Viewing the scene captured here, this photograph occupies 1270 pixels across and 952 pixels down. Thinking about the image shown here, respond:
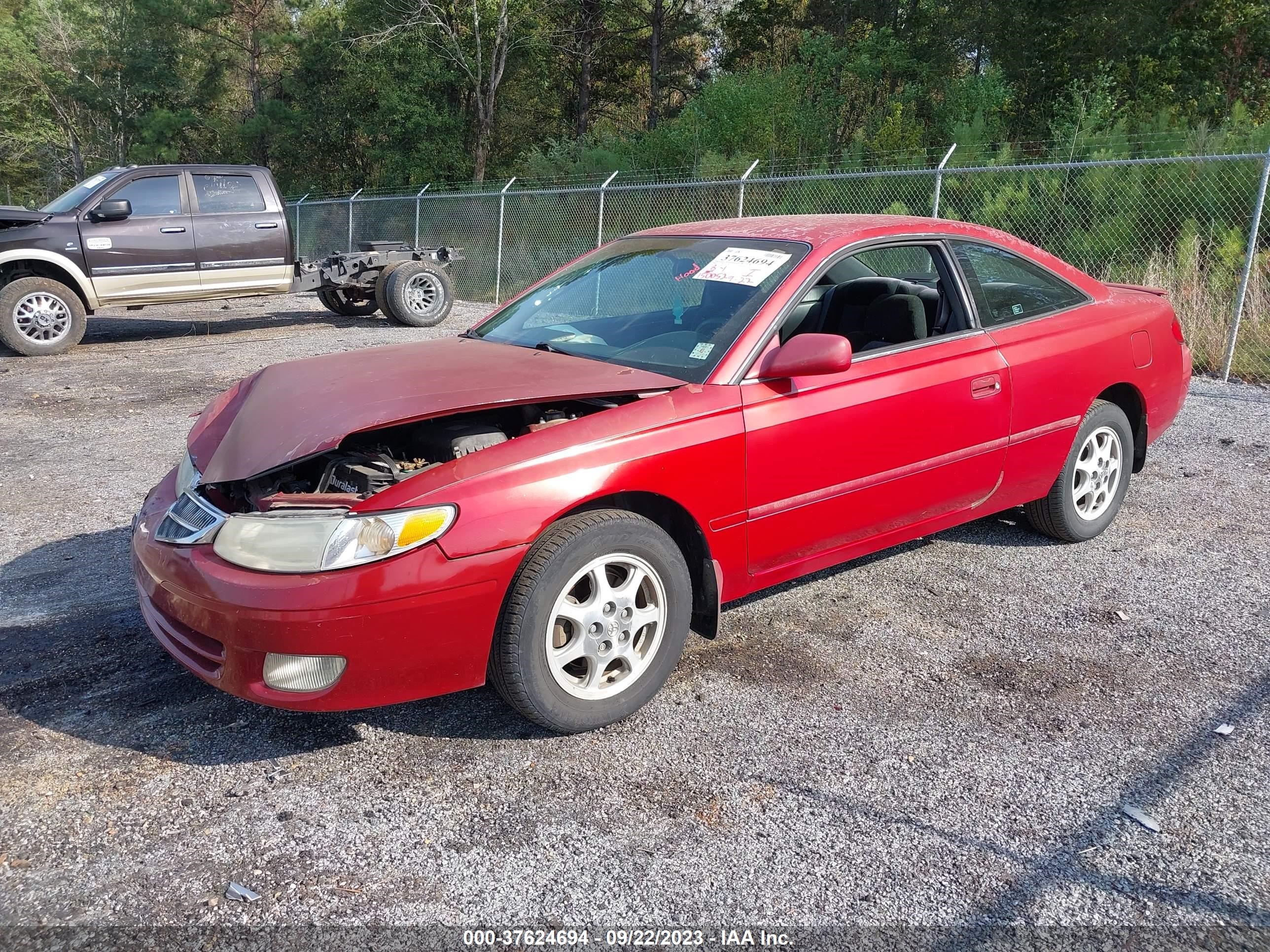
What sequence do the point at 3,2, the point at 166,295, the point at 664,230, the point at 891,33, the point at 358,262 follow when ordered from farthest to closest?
the point at 3,2 → the point at 891,33 → the point at 358,262 → the point at 166,295 → the point at 664,230

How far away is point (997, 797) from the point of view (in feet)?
9.10

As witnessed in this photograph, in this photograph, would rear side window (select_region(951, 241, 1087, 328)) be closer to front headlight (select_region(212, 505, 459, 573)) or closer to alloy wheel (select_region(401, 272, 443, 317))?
front headlight (select_region(212, 505, 459, 573))

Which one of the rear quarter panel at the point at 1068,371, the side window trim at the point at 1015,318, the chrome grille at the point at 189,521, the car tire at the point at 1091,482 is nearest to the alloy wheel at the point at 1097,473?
the car tire at the point at 1091,482

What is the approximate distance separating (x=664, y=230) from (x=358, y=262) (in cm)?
962

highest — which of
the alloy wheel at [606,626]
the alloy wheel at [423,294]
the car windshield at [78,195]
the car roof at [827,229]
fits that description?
the car windshield at [78,195]

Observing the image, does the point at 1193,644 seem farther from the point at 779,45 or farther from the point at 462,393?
the point at 779,45

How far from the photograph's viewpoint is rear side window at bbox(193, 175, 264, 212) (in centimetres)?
1177

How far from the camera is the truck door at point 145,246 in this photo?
11.0m

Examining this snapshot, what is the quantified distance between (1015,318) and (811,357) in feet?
4.94

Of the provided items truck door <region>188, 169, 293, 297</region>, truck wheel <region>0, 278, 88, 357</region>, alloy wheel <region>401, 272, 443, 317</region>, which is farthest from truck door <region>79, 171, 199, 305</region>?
alloy wheel <region>401, 272, 443, 317</region>

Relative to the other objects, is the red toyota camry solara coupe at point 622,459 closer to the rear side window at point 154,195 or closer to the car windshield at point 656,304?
the car windshield at point 656,304

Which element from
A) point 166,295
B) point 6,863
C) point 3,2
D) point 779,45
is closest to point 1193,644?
point 6,863

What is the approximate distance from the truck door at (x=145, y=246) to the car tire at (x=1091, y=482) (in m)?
10.4

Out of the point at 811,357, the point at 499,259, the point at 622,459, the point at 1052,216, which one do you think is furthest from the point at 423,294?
the point at 622,459
